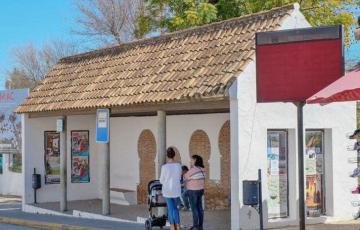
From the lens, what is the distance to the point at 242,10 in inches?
954

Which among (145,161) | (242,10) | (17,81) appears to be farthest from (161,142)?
(17,81)

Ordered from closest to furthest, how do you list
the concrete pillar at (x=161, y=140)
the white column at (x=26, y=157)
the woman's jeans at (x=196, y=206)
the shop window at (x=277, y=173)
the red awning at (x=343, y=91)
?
the red awning at (x=343, y=91), the woman's jeans at (x=196, y=206), the shop window at (x=277, y=173), the concrete pillar at (x=161, y=140), the white column at (x=26, y=157)

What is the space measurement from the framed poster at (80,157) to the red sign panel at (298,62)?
32.3 ft

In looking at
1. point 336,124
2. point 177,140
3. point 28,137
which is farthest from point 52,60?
point 336,124

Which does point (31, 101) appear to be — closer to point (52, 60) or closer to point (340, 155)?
point (340, 155)

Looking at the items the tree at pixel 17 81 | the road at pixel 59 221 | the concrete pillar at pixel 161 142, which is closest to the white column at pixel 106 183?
the road at pixel 59 221

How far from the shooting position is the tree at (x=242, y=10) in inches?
909

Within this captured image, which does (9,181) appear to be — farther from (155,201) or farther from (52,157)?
(155,201)

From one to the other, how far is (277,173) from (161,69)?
12.9 ft

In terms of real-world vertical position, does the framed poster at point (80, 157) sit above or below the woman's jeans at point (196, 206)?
above

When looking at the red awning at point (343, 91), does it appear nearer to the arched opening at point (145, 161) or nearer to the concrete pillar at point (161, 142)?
the concrete pillar at point (161, 142)

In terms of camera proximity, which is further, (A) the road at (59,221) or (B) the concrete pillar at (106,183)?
(B) the concrete pillar at (106,183)

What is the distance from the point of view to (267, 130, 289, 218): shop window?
13867mm

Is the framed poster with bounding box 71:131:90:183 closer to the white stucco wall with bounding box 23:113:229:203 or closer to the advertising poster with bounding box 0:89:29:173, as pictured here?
the white stucco wall with bounding box 23:113:229:203
